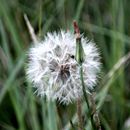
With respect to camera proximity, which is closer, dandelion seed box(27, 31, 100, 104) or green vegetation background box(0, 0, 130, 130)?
dandelion seed box(27, 31, 100, 104)

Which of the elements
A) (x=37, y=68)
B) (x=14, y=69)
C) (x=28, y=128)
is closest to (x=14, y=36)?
(x=14, y=69)

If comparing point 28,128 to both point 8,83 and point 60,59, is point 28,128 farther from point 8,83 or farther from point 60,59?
point 60,59

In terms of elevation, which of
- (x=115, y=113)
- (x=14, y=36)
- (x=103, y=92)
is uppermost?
(x=14, y=36)

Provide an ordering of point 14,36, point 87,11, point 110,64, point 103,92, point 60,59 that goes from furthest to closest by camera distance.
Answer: point 87,11, point 110,64, point 14,36, point 103,92, point 60,59

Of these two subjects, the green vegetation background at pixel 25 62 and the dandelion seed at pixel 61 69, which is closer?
the dandelion seed at pixel 61 69
